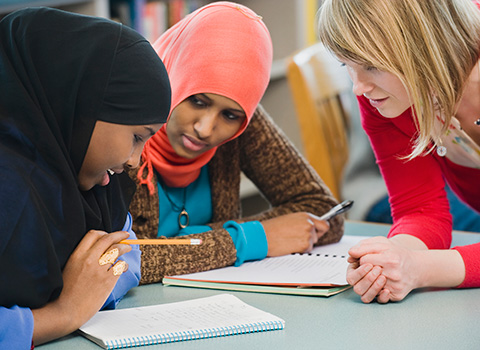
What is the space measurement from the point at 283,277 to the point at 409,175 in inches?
16.0

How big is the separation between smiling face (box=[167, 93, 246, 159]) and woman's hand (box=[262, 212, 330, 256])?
0.77ft

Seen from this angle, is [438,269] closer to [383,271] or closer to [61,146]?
[383,271]

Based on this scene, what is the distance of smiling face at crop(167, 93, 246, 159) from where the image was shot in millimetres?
1381

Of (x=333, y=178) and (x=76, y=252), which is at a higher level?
(x=76, y=252)

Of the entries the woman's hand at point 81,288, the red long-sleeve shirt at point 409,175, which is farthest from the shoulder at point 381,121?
the woman's hand at point 81,288

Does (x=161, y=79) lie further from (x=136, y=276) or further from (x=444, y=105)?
(x=444, y=105)

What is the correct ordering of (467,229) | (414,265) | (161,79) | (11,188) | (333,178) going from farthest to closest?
(333,178) < (467,229) < (414,265) < (161,79) < (11,188)

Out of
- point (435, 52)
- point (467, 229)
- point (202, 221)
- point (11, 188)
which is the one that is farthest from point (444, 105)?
point (467, 229)

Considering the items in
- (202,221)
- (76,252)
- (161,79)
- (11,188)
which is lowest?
(202,221)

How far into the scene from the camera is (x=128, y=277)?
1.12 meters

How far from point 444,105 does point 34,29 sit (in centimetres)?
72

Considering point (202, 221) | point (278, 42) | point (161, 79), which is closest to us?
point (161, 79)

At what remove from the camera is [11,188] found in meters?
0.81

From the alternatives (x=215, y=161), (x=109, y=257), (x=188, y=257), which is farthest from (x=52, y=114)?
(x=215, y=161)
